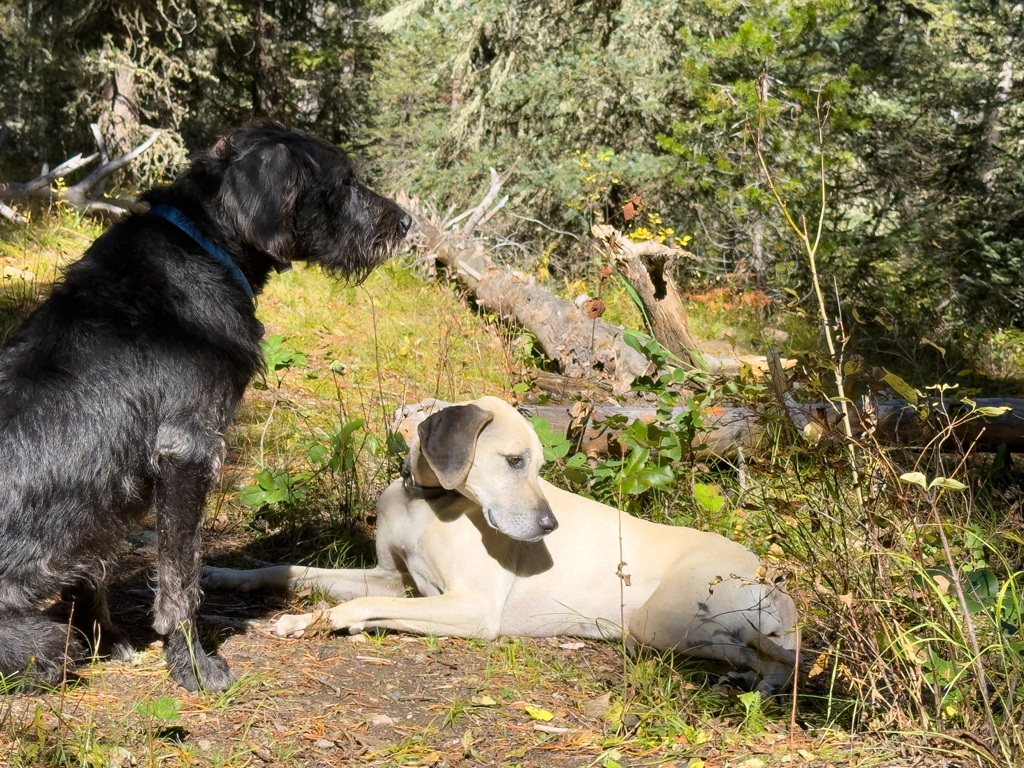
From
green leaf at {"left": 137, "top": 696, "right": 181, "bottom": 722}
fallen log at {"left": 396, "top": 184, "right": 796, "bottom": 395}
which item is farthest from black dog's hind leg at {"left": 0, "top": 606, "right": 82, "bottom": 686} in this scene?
fallen log at {"left": 396, "top": 184, "right": 796, "bottom": 395}

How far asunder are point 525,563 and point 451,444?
624mm

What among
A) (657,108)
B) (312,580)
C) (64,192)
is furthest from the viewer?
(657,108)

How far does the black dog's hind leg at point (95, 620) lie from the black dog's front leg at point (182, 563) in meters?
0.29

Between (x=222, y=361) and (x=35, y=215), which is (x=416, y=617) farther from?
(x=35, y=215)

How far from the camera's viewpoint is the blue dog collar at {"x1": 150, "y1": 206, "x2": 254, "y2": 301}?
10.9 ft

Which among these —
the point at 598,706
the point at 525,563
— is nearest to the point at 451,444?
the point at 525,563

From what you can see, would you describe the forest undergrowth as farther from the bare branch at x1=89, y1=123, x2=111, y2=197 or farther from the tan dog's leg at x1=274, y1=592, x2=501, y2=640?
the bare branch at x1=89, y1=123, x2=111, y2=197

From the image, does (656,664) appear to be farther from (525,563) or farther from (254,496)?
(254,496)

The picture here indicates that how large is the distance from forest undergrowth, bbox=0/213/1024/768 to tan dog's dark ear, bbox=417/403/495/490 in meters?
0.70

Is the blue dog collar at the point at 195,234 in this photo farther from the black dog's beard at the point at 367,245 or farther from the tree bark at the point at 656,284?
the tree bark at the point at 656,284

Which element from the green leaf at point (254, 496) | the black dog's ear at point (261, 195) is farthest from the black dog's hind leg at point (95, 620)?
the black dog's ear at point (261, 195)

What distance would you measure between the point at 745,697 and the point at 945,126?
10531 mm

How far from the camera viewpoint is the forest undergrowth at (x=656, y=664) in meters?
2.72

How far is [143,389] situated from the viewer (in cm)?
311
